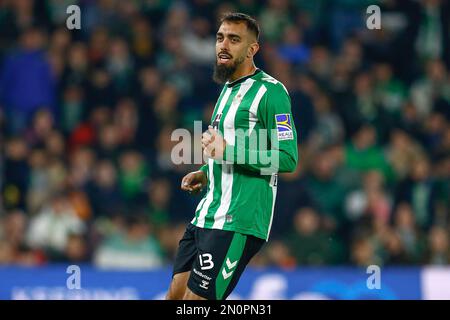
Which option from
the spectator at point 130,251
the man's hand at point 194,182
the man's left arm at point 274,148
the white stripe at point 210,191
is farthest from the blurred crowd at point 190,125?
the man's left arm at point 274,148

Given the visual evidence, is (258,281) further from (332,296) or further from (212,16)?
(212,16)

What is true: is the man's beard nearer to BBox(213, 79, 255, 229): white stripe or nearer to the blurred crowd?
BBox(213, 79, 255, 229): white stripe

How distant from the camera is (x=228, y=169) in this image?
5887 millimetres

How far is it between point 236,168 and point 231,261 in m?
0.57

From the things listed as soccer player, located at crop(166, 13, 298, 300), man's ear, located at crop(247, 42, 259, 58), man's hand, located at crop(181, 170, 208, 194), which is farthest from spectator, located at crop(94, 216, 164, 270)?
man's ear, located at crop(247, 42, 259, 58)

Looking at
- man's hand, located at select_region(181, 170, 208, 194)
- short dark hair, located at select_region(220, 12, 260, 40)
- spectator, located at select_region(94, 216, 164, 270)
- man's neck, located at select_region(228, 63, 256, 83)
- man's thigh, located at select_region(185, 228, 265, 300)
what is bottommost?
man's thigh, located at select_region(185, 228, 265, 300)

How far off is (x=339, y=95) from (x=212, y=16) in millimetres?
2258

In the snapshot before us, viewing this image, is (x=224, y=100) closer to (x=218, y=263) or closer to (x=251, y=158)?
(x=251, y=158)

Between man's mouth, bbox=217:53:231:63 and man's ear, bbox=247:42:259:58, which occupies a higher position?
man's ear, bbox=247:42:259:58

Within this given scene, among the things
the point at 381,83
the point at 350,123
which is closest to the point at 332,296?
the point at 350,123

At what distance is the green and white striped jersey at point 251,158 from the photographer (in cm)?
569

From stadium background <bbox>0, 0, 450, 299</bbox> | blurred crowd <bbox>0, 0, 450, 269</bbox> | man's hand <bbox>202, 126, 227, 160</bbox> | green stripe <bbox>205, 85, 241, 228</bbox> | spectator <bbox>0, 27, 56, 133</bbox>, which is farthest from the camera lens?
spectator <bbox>0, 27, 56, 133</bbox>

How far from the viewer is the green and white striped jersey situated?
569 cm

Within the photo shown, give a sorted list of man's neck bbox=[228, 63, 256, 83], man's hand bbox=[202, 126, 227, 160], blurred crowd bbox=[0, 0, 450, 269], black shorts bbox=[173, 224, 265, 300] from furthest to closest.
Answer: blurred crowd bbox=[0, 0, 450, 269], man's neck bbox=[228, 63, 256, 83], black shorts bbox=[173, 224, 265, 300], man's hand bbox=[202, 126, 227, 160]
